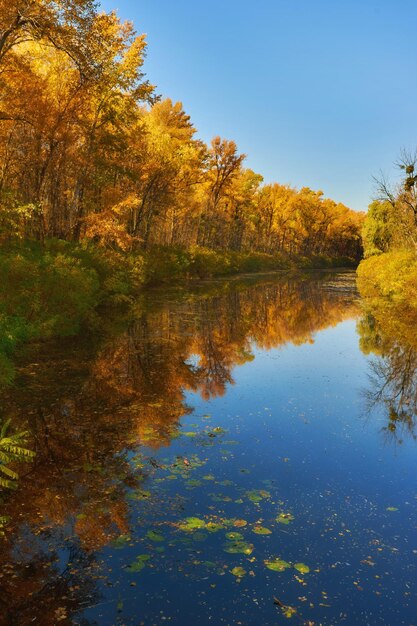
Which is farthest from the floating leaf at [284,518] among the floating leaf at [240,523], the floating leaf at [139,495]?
the floating leaf at [139,495]

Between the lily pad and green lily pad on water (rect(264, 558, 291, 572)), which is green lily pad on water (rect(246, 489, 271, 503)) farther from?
green lily pad on water (rect(264, 558, 291, 572))

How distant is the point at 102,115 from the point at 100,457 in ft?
81.0

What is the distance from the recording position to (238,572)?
557 cm

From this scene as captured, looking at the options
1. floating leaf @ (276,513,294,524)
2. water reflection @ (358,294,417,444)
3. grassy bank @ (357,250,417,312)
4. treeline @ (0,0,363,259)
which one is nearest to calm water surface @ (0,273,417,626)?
floating leaf @ (276,513,294,524)

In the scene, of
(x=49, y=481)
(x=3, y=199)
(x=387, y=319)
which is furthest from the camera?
(x=387, y=319)

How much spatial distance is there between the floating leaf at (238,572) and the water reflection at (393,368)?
5592 millimetres

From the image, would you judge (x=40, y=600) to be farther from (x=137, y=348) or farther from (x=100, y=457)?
(x=137, y=348)

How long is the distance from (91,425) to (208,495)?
356cm

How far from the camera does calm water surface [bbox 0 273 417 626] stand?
514 centimetres

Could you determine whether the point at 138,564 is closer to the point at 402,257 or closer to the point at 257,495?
the point at 257,495

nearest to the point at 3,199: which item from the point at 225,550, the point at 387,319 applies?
the point at 225,550

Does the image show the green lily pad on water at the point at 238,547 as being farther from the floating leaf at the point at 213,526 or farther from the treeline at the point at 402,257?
the treeline at the point at 402,257

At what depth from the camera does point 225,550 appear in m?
5.98

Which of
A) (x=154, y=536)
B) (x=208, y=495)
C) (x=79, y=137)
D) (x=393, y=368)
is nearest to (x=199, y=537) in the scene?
(x=154, y=536)
